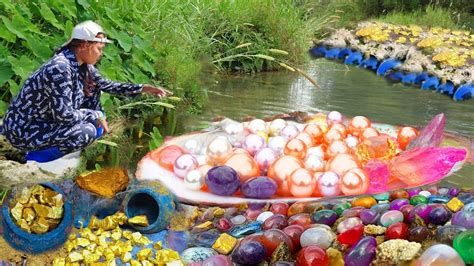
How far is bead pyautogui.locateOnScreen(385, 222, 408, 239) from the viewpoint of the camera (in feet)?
7.25

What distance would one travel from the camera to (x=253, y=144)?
3.02m

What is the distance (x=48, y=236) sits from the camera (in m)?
2.13

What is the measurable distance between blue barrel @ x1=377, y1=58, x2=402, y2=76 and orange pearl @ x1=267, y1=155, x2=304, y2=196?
4099mm

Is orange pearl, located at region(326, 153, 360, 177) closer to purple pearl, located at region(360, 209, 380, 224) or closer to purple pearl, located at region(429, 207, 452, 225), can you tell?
purple pearl, located at region(360, 209, 380, 224)

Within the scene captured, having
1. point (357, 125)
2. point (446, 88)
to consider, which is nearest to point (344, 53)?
point (446, 88)

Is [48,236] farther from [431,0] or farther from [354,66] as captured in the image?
[431,0]

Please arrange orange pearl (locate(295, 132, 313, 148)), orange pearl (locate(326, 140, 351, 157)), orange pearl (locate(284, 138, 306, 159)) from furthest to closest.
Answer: orange pearl (locate(295, 132, 313, 148)) → orange pearl (locate(326, 140, 351, 157)) → orange pearl (locate(284, 138, 306, 159))

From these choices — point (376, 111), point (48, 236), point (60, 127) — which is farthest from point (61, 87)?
point (376, 111)

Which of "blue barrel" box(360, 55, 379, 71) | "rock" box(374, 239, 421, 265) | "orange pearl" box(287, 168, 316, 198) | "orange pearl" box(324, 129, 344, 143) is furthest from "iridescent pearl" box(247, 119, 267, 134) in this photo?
"blue barrel" box(360, 55, 379, 71)

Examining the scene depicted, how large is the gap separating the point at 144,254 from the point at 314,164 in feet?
2.96

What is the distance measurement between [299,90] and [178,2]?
44.7 inches

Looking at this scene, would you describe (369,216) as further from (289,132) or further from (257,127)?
(257,127)

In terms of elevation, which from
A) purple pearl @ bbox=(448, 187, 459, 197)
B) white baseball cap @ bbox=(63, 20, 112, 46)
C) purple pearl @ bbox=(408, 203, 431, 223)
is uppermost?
white baseball cap @ bbox=(63, 20, 112, 46)

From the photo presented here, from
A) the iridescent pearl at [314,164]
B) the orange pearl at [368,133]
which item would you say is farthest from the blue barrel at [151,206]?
the orange pearl at [368,133]
